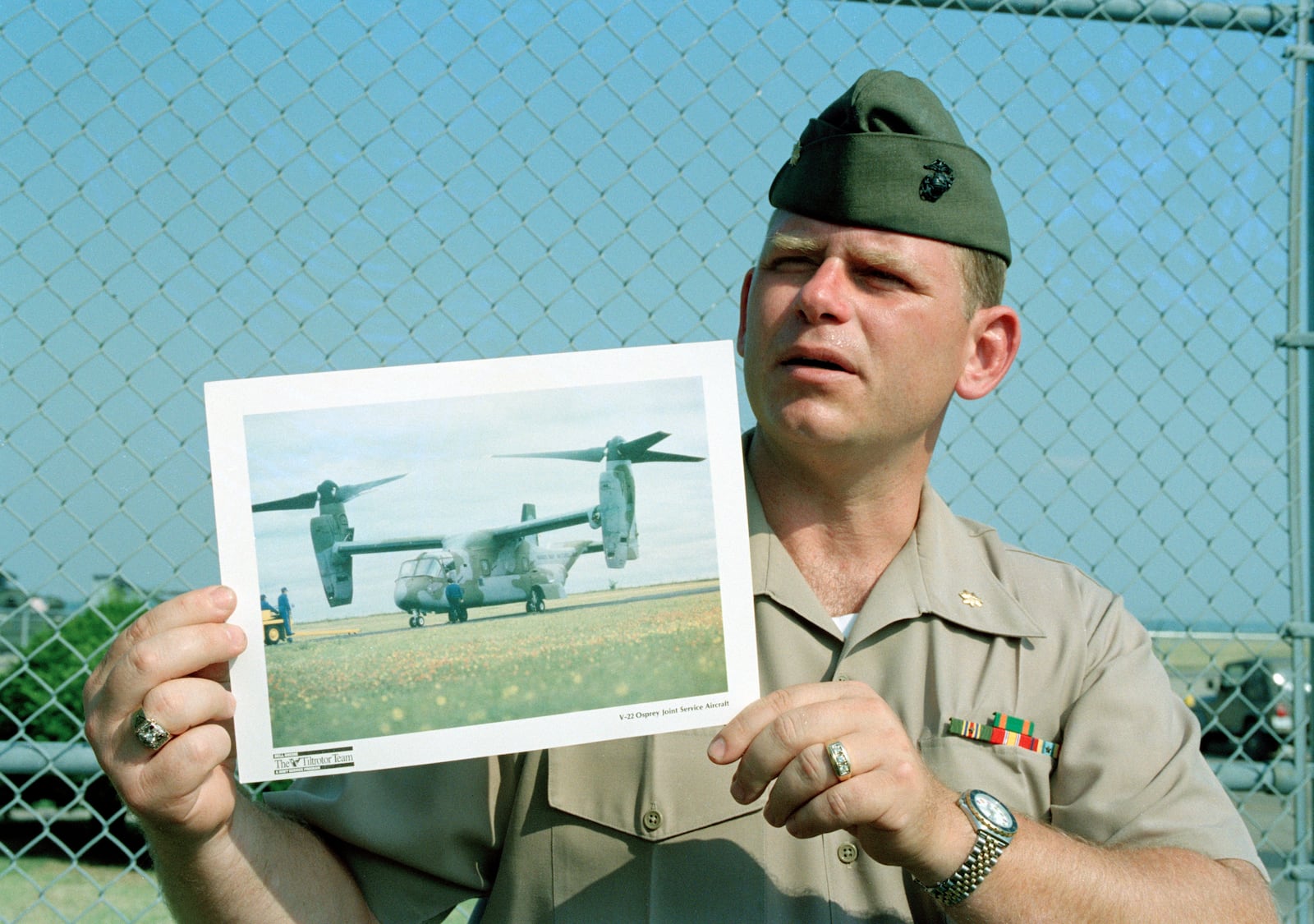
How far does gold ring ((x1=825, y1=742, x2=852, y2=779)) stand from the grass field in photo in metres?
0.21

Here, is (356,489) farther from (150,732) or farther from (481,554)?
(150,732)

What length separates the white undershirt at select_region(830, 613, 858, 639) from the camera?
196 cm

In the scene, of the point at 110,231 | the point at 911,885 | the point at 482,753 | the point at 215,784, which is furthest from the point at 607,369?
the point at 110,231

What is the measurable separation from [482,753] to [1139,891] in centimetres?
105

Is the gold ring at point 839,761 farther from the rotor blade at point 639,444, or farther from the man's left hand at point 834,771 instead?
the rotor blade at point 639,444

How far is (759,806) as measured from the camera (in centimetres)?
179

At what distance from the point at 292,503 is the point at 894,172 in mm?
1294

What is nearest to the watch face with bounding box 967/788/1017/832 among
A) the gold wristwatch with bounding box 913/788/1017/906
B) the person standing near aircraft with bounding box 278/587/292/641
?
the gold wristwatch with bounding box 913/788/1017/906

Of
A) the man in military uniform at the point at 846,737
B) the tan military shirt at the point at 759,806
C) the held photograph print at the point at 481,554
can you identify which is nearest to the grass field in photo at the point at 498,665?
the held photograph print at the point at 481,554

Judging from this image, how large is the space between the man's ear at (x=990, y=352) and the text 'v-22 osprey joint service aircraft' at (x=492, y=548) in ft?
3.15

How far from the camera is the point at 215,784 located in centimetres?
138

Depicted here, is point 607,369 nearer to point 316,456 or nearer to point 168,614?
point 316,456

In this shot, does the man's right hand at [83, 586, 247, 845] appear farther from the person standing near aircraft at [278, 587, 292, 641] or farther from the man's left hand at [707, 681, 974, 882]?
the man's left hand at [707, 681, 974, 882]

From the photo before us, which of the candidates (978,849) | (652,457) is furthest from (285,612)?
(978,849)
